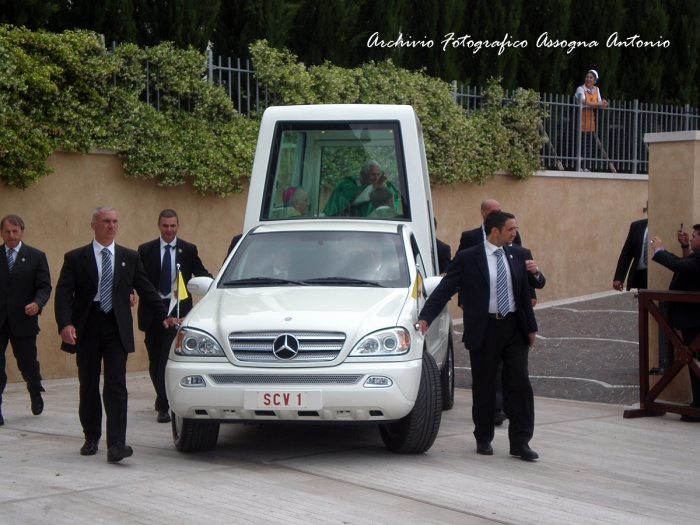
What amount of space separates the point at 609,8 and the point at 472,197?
654cm

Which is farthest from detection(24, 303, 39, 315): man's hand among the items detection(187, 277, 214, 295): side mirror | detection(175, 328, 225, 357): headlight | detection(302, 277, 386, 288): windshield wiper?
detection(302, 277, 386, 288): windshield wiper

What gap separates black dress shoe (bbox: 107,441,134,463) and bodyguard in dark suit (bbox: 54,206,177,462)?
0.08m

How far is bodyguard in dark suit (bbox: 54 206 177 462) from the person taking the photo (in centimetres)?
769

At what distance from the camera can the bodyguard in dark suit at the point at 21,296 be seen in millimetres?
9688

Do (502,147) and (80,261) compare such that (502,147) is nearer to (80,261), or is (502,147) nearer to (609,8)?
(609,8)

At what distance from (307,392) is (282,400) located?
181 millimetres

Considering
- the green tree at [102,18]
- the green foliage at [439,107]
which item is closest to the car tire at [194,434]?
the green foliage at [439,107]

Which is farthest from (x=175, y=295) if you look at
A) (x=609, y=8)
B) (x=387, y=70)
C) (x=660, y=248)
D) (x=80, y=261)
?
(x=609, y=8)

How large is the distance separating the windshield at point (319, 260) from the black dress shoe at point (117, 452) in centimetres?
161

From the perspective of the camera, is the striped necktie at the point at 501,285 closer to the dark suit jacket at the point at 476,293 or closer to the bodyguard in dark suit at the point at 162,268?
the dark suit jacket at the point at 476,293

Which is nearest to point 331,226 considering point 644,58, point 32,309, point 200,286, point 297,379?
point 200,286

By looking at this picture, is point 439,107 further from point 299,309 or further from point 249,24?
point 299,309

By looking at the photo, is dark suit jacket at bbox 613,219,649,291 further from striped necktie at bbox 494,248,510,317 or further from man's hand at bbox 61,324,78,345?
man's hand at bbox 61,324,78,345

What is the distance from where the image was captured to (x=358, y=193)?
10.6 metres
